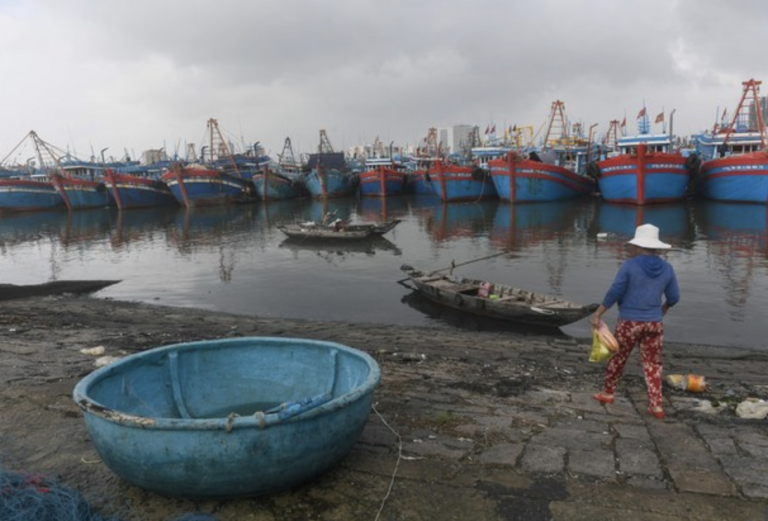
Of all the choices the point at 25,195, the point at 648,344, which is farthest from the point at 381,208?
the point at 648,344

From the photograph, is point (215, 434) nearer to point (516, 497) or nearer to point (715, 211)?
point (516, 497)

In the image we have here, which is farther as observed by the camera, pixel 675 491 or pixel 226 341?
pixel 226 341

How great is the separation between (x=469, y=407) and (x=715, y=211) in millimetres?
31538

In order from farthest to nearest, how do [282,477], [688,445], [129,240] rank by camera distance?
[129,240], [688,445], [282,477]

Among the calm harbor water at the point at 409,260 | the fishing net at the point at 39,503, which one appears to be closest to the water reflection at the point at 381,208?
the calm harbor water at the point at 409,260

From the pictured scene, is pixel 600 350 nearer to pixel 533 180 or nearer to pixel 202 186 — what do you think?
pixel 533 180

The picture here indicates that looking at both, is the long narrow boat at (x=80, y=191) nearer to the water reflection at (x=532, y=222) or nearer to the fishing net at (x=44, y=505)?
the water reflection at (x=532, y=222)

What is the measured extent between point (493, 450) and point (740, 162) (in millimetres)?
35807

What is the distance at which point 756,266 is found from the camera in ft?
53.9

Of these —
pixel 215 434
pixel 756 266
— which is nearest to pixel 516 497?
pixel 215 434

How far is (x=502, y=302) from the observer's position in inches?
427

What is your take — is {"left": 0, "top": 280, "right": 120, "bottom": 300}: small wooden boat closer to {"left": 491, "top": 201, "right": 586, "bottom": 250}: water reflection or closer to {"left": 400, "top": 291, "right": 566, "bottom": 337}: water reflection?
{"left": 400, "top": 291, "right": 566, "bottom": 337}: water reflection

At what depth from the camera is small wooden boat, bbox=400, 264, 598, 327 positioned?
33.5ft

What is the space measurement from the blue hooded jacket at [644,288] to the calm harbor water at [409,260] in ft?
20.7
